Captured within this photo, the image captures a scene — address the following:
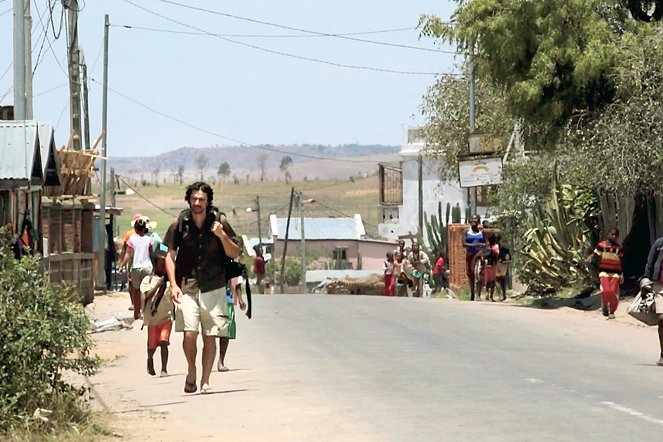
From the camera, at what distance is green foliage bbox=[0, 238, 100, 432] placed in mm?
10914

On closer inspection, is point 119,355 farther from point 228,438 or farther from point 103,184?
point 103,184

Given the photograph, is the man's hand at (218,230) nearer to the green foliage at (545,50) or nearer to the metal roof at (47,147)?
the metal roof at (47,147)

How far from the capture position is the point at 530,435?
10.4 metres

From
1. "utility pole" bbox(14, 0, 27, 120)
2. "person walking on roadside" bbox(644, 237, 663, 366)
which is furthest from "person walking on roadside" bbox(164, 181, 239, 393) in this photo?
"utility pole" bbox(14, 0, 27, 120)

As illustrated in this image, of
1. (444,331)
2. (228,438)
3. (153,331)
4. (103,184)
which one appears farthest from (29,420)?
(103,184)

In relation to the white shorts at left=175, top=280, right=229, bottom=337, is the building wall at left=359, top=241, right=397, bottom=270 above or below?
below

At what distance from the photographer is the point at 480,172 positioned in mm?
43594

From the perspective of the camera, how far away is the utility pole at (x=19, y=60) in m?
22.0

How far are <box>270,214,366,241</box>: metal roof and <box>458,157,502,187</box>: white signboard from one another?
204 feet

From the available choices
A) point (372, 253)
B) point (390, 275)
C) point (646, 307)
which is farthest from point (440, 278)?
point (372, 253)

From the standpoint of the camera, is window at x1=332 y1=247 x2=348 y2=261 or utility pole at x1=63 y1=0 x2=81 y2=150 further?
window at x1=332 y1=247 x2=348 y2=261

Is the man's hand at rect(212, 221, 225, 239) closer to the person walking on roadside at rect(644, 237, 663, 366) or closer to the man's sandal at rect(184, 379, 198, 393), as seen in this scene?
the man's sandal at rect(184, 379, 198, 393)

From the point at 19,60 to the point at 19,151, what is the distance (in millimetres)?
2299

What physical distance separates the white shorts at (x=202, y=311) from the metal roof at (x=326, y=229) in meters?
92.8
